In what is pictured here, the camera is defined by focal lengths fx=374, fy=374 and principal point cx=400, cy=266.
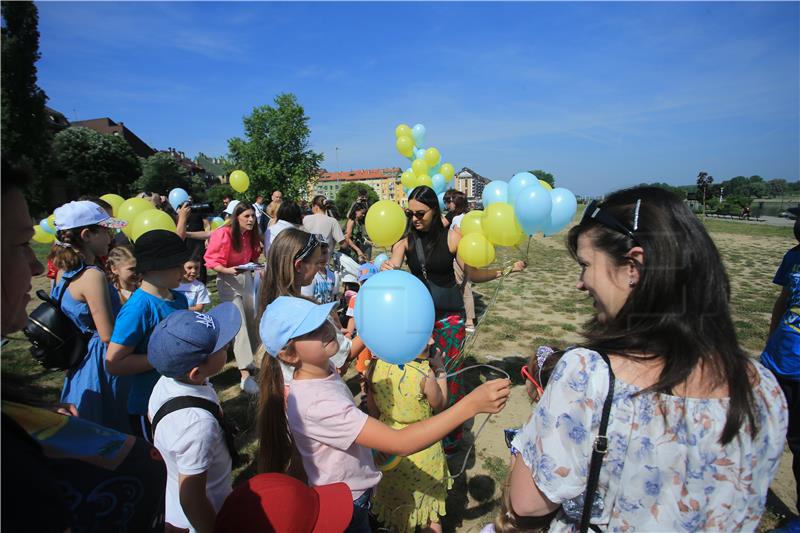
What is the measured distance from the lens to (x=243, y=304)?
15.4 feet

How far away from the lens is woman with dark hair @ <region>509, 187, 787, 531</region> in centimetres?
99

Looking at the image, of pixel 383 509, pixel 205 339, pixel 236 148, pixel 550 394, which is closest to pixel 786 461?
pixel 383 509

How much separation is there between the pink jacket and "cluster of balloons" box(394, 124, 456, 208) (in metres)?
4.42

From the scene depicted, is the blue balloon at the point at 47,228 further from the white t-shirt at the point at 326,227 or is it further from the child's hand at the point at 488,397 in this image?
the child's hand at the point at 488,397

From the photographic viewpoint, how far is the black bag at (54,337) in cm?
227

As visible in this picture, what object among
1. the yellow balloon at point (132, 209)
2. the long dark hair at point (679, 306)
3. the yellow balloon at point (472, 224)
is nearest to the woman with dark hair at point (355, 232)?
the yellow balloon at point (132, 209)

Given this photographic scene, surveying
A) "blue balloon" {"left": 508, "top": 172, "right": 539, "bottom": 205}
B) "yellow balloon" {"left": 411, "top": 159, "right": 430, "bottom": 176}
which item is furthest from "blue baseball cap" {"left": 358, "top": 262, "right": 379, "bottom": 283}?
"yellow balloon" {"left": 411, "top": 159, "right": 430, "bottom": 176}

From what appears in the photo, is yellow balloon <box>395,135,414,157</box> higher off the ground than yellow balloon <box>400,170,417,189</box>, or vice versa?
yellow balloon <box>395,135,414,157</box>

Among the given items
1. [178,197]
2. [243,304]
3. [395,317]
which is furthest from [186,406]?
[178,197]

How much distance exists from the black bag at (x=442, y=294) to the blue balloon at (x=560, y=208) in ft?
3.63

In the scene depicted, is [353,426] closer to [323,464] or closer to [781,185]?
[323,464]

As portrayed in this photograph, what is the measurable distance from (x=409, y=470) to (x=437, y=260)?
5.52 ft

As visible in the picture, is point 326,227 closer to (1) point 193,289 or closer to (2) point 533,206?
(1) point 193,289

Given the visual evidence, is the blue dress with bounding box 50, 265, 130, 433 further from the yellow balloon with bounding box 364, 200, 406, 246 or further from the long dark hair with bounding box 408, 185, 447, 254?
the long dark hair with bounding box 408, 185, 447, 254
